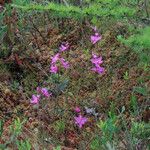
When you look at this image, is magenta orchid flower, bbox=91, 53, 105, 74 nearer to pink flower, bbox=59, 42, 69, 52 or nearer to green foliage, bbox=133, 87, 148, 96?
pink flower, bbox=59, 42, 69, 52

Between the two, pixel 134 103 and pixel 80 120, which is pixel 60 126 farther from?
pixel 134 103

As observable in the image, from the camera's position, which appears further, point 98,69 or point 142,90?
point 98,69

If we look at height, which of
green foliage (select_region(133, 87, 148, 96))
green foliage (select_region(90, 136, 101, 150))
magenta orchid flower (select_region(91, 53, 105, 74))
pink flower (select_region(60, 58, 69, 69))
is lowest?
green foliage (select_region(90, 136, 101, 150))

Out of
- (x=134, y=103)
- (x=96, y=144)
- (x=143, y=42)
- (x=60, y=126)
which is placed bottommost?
(x=60, y=126)

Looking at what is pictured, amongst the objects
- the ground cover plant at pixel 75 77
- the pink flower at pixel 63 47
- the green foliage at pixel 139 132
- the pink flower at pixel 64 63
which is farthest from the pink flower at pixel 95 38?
the green foliage at pixel 139 132

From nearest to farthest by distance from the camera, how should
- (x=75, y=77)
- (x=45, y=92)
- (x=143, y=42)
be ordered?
(x=143, y=42) < (x=45, y=92) < (x=75, y=77)

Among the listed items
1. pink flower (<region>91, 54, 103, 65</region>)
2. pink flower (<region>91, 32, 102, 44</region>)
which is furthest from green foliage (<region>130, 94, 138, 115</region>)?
pink flower (<region>91, 32, 102, 44</region>)

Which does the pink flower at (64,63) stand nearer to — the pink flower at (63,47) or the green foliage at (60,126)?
the pink flower at (63,47)

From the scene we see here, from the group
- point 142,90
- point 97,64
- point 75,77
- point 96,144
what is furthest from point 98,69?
point 96,144

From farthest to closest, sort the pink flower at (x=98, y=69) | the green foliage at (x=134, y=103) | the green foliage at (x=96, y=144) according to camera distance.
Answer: the pink flower at (x=98, y=69)
the green foliage at (x=134, y=103)
the green foliage at (x=96, y=144)
